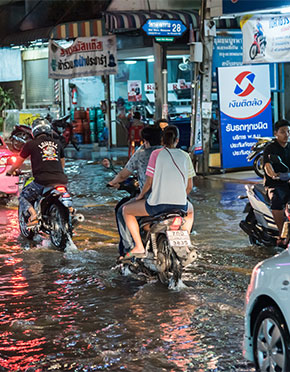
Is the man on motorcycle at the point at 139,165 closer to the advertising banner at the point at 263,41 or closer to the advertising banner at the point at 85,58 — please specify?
the advertising banner at the point at 263,41

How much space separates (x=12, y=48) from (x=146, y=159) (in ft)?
94.5

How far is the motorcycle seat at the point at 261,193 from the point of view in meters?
9.91

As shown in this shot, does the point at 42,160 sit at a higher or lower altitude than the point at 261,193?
higher

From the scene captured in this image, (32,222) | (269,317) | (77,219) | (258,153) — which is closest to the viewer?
(269,317)

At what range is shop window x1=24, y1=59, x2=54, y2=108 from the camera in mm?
37719

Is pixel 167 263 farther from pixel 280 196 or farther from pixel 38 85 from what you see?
pixel 38 85

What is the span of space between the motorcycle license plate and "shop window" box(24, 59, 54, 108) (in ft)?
98.2

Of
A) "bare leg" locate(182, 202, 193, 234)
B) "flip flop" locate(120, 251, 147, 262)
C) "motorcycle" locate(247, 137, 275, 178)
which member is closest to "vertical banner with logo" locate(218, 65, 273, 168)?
"motorcycle" locate(247, 137, 275, 178)

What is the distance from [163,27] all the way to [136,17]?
3.93m

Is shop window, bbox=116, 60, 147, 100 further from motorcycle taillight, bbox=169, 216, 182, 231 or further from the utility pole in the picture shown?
motorcycle taillight, bbox=169, 216, 182, 231

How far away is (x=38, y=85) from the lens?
127ft

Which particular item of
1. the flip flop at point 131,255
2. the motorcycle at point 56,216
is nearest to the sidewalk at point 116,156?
the motorcycle at point 56,216

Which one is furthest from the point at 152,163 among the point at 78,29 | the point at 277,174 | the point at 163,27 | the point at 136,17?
the point at 78,29

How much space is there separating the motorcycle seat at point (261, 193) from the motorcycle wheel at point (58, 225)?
99.3 inches
